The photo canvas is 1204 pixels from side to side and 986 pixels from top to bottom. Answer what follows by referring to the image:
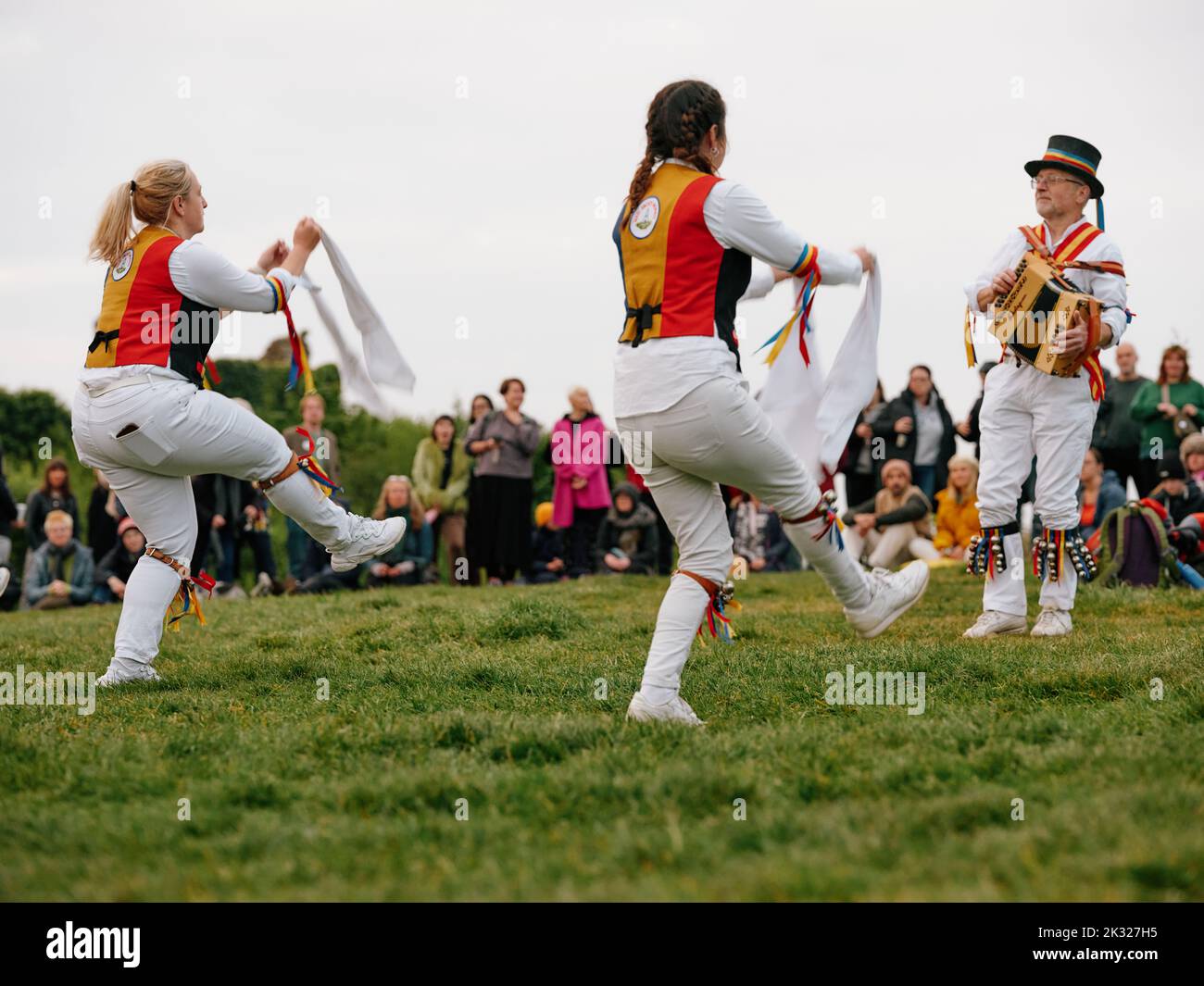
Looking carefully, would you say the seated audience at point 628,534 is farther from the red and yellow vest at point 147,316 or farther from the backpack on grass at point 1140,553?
the red and yellow vest at point 147,316

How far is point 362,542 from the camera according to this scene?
7.16 meters

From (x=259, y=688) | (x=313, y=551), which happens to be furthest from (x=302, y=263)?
(x=313, y=551)

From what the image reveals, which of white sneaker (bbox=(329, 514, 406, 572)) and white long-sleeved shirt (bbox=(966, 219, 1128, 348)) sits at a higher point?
white long-sleeved shirt (bbox=(966, 219, 1128, 348))

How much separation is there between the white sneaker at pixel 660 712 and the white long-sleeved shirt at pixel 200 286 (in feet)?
9.00

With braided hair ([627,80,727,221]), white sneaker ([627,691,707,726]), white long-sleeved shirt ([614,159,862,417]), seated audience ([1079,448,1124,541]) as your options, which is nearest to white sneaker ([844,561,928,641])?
white sneaker ([627,691,707,726])

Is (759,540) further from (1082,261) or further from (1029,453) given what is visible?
(1082,261)

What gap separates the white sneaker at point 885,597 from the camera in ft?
20.6

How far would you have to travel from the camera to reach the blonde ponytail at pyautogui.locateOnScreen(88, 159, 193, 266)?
6520mm

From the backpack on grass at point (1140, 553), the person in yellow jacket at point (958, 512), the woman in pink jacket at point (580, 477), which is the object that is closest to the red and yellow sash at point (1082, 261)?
the backpack on grass at point (1140, 553)

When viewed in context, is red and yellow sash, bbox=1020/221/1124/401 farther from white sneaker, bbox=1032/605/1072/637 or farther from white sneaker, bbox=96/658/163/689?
white sneaker, bbox=96/658/163/689

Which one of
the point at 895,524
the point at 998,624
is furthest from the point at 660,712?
the point at 895,524

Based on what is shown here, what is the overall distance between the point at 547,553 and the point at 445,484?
4.96 ft

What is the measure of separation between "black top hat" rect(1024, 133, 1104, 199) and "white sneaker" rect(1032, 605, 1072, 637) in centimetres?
254

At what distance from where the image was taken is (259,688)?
675 centimetres
